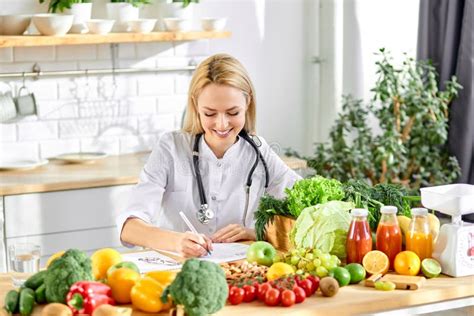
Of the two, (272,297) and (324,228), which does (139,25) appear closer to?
(324,228)

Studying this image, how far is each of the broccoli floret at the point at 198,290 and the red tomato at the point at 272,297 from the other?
0.52ft

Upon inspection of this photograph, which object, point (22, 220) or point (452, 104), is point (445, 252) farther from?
point (452, 104)

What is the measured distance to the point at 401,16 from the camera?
6684mm

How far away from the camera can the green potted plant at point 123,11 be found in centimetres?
559

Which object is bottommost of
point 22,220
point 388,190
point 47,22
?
point 22,220

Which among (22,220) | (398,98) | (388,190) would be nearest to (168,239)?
(388,190)

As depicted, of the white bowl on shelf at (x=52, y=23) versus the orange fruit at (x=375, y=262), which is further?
the white bowl on shelf at (x=52, y=23)

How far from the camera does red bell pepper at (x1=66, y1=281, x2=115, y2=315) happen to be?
2.72 metres

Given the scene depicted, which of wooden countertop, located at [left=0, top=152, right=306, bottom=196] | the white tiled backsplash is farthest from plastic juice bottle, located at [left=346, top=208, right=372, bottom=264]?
the white tiled backsplash

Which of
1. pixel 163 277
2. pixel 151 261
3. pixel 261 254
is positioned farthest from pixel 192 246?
pixel 163 277

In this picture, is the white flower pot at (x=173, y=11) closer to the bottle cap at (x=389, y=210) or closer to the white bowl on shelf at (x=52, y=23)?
the white bowl on shelf at (x=52, y=23)

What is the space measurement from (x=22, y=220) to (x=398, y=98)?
2548 millimetres

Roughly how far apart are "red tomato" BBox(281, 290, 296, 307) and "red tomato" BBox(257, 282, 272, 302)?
0.17 feet

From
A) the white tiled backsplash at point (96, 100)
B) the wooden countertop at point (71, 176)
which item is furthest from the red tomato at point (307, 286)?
the white tiled backsplash at point (96, 100)
